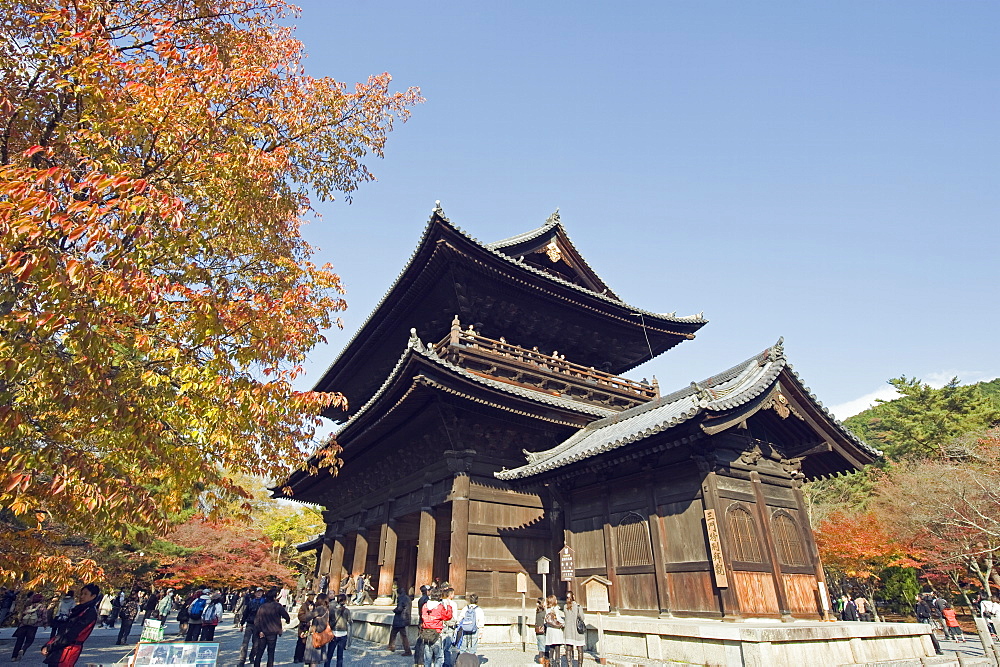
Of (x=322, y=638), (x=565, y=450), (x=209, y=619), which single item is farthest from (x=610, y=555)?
(x=209, y=619)

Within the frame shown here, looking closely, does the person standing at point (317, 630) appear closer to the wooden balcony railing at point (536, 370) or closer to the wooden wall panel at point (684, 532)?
the wooden wall panel at point (684, 532)

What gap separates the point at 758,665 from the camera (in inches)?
344

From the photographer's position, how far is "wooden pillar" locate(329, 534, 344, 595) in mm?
23922

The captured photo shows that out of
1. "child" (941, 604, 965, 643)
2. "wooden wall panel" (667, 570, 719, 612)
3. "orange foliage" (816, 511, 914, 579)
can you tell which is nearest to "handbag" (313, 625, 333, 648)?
"wooden wall panel" (667, 570, 719, 612)

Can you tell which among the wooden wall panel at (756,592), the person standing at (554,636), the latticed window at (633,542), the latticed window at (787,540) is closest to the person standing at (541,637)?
the person standing at (554,636)

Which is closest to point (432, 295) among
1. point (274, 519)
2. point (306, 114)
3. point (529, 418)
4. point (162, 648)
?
point (529, 418)

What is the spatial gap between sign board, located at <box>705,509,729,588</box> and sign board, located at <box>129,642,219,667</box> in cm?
851

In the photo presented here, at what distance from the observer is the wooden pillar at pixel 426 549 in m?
15.1

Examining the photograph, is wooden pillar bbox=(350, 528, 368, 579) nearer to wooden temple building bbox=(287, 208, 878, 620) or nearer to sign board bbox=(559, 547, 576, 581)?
wooden temple building bbox=(287, 208, 878, 620)

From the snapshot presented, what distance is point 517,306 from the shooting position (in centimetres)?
1967

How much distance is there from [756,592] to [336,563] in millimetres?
19332

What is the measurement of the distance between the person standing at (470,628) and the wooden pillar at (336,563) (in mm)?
15427

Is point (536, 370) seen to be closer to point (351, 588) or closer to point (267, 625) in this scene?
point (267, 625)

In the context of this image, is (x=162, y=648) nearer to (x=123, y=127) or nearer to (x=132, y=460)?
(x=132, y=460)
